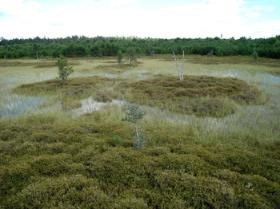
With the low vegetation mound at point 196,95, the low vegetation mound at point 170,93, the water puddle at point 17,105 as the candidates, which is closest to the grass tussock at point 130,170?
the water puddle at point 17,105

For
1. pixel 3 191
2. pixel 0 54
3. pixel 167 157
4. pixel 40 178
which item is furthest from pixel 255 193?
pixel 0 54

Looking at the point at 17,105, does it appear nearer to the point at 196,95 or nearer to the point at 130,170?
the point at 196,95

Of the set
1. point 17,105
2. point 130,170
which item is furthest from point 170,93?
point 130,170

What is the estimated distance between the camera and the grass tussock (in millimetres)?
10180

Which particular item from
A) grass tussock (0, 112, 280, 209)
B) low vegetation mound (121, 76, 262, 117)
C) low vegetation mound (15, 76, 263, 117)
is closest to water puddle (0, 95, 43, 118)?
low vegetation mound (15, 76, 263, 117)

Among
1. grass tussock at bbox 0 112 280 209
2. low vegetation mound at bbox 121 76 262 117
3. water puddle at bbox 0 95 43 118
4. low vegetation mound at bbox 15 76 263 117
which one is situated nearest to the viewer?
grass tussock at bbox 0 112 280 209

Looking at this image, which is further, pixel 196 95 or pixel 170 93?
pixel 170 93

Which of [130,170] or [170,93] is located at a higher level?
[170,93]

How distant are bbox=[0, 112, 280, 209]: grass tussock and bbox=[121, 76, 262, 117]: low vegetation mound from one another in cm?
644

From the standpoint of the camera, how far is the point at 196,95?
27.4 m

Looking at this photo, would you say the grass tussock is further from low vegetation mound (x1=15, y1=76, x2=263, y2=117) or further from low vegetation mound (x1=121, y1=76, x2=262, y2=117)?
low vegetation mound (x1=15, y1=76, x2=263, y2=117)

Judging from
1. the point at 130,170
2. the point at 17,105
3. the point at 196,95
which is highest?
the point at 196,95

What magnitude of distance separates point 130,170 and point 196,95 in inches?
651

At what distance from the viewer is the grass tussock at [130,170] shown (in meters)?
10.2
